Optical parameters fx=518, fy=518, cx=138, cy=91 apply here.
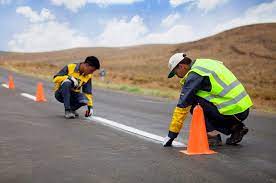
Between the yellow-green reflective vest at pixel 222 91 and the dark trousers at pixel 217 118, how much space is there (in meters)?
0.08

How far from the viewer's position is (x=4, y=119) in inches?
415

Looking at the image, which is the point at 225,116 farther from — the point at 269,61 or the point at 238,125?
the point at 269,61

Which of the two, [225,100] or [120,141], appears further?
[120,141]

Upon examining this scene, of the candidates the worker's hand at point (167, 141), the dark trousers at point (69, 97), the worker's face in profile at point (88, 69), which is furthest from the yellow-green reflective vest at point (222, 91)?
the dark trousers at point (69, 97)

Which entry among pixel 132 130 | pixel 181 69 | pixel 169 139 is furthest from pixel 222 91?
pixel 132 130

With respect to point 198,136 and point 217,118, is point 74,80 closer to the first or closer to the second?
point 217,118

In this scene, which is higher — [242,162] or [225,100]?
[225,100]

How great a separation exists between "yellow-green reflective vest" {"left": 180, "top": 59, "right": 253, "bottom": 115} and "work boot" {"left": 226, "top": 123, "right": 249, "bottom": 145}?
14.6 inches

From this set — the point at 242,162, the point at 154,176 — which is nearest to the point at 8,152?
the point at 154,176

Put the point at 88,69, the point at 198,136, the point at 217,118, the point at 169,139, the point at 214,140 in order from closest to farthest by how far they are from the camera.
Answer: the point at 198,136
the point at 169,139
the point at 217,118
the point at 214,140
the point at 88,69

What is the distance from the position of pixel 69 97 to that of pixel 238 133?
448cm

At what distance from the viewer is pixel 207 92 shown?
708 cm

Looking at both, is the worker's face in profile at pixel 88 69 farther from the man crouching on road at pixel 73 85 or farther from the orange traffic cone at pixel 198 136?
the orange traffic cone at pixel 198 136

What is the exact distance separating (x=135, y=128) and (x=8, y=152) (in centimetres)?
352
